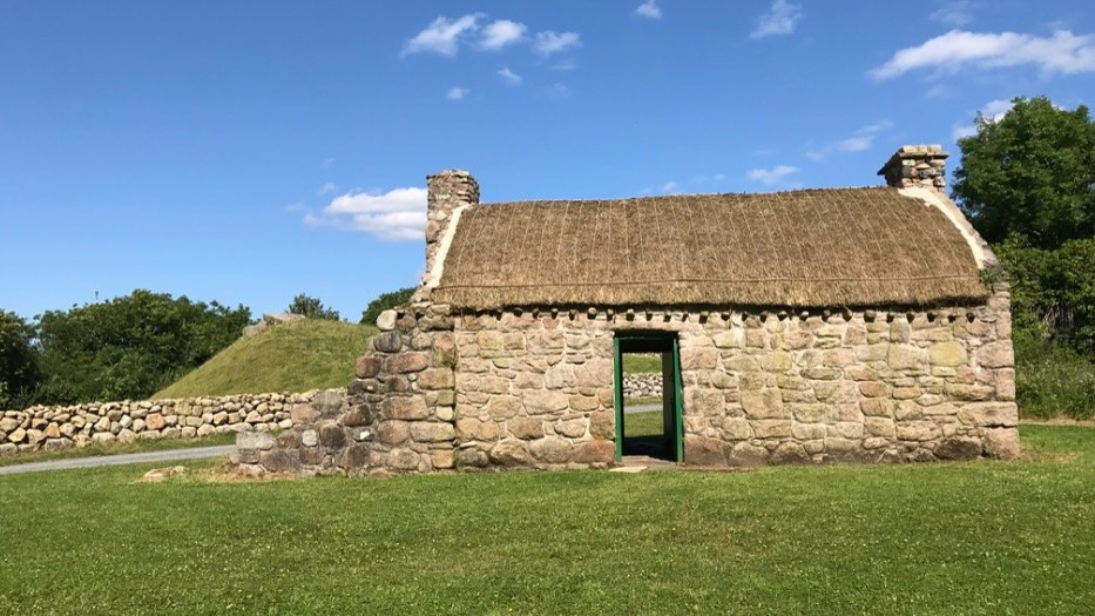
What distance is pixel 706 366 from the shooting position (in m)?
13.4

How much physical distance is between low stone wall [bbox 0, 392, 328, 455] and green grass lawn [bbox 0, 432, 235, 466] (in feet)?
0.85

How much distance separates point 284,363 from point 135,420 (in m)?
10.2

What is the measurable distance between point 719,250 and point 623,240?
1.81 meters

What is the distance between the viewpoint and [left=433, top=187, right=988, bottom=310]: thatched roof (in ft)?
44.0

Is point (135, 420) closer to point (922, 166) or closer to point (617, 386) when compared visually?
point (617, 386)

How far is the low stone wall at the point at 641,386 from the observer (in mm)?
32531

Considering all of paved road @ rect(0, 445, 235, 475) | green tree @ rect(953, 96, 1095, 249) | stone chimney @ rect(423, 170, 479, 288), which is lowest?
paved road @ rect(0, 445, 235, 475)

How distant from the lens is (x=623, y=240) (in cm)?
1493

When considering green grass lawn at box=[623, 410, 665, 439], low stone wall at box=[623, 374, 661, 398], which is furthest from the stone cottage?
low stone wall at box=[623, 374, 661, 398]

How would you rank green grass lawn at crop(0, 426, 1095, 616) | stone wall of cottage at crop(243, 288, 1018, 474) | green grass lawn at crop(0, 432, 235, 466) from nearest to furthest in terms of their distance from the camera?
1. green grass lawn at crop(0, 426, 1095, 616)
2. stone wall of cottage at crop(243, 288, 1018, 474)
3. green grass lawn at crop(0, 432, 235, 466)

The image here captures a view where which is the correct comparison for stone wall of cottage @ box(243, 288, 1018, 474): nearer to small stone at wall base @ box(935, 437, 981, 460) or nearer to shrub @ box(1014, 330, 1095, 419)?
small stone at wall base @ box(935, 437, 981, 460)

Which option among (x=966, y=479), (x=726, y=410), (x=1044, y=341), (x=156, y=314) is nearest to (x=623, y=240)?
(x=726, y=410)

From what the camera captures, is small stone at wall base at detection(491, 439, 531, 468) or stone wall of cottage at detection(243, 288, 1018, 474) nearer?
stone wall of cottage at detection(243, 288, 1018, 474)

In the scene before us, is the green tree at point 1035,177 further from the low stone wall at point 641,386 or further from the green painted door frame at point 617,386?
the green painted door frame at point 617,386
